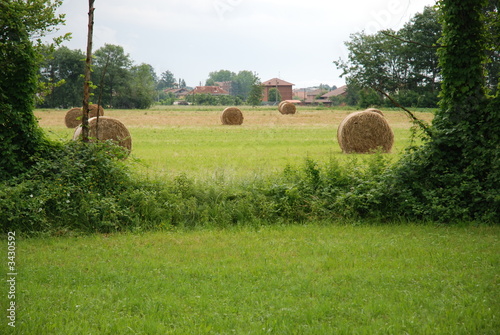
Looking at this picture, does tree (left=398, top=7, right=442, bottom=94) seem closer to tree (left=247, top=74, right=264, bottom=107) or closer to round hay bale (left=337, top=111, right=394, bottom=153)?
tree (left=247, top=74, right=264, bottom=107)

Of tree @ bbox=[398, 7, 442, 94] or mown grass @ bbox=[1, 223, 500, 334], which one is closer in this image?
mown grass @ bbox=[1, 223, 500, 334]

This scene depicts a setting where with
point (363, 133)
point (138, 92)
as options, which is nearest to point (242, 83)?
point (138, 92)

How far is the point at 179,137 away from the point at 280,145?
662 centimetres

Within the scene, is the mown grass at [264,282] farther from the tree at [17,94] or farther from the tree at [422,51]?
the tree at [422,51]

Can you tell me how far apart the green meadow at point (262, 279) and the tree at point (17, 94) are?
6.84 feet

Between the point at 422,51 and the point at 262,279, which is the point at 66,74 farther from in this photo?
the point at 262,279

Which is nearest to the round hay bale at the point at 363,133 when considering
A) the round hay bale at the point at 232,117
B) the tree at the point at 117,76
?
the round hay bale at the point at 232,117

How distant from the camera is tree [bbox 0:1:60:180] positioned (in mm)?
9328

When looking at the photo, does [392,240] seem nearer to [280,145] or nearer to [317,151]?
[317,151]

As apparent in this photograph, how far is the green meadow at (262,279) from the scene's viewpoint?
484cm

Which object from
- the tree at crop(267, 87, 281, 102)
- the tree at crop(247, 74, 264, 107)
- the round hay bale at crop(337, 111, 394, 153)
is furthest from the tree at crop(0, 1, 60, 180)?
the tree at crop(267, 87, 281, 102)

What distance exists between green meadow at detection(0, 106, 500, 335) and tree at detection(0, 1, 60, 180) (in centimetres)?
208

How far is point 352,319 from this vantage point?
495cm

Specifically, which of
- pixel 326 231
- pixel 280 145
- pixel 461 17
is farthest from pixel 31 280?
pixel 280 145
